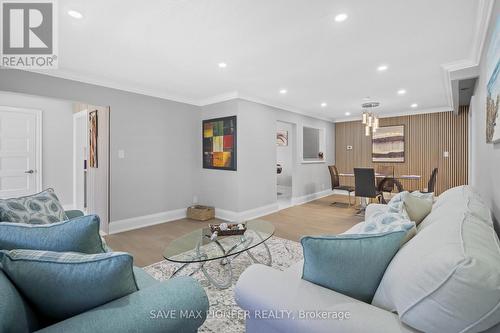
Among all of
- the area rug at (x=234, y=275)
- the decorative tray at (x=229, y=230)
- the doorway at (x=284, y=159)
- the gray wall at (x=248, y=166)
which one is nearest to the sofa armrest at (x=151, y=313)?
the area rug at (x=234, y=275)

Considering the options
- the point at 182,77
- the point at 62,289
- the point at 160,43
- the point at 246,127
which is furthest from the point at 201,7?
the point at 246,127

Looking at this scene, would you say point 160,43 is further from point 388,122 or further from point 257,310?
point 388,122

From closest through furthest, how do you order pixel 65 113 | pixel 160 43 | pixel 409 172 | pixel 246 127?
pixel 160 43 → pixel 246 127 → pixel 65 113 → pixel 409 172

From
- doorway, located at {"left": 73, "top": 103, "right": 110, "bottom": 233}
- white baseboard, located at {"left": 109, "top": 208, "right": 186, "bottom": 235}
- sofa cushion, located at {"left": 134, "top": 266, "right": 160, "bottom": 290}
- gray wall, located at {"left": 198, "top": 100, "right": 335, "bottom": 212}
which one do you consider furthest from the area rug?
doorway, located at {"left": 73, "top": 103, "right": 110, "bottom": 233}

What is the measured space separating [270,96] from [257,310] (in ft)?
13.9

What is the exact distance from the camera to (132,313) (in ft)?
2.79

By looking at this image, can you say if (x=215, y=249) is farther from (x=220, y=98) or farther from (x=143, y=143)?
(x=220, y=98)

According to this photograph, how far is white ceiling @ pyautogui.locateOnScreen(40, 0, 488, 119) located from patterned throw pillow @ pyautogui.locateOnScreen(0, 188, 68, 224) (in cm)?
156

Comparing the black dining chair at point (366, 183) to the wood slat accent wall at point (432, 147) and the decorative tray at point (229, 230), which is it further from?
the decorative tray at point (229, 230)

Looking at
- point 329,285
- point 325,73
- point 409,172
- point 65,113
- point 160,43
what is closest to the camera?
point 329,285

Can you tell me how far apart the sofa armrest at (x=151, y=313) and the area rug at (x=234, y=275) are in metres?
0.89

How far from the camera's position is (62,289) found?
32.9 inches

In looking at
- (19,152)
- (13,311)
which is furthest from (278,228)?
(19,152)

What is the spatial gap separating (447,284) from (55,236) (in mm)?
1493
